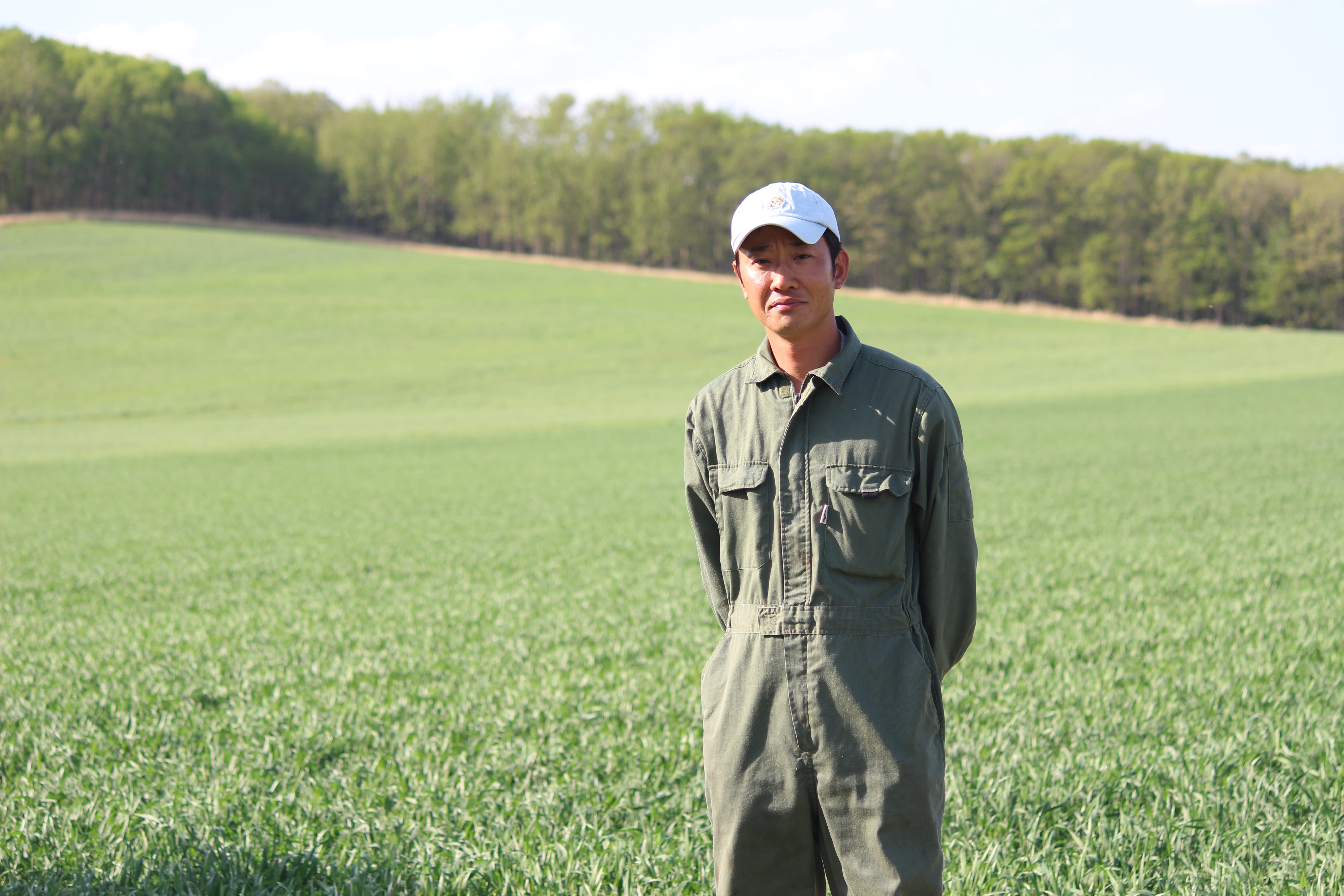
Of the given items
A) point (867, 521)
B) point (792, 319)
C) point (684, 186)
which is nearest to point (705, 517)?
point (867, 521)

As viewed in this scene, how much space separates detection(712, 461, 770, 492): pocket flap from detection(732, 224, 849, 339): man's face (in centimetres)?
37

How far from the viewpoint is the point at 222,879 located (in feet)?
13.1

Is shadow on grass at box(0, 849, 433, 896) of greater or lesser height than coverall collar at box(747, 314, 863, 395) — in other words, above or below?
below

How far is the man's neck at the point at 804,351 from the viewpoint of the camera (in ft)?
9.32

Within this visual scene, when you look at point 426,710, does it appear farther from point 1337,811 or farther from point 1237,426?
Result: point 1237,426

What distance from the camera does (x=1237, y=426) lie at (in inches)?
1129

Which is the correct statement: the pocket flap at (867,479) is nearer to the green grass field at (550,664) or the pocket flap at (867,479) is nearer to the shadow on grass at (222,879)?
the green grass field at (550,664)

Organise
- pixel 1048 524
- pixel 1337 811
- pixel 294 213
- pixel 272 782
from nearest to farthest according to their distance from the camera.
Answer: pixel 1337 811, pixel 272 782, pixel 1048 524, pixel 294 213

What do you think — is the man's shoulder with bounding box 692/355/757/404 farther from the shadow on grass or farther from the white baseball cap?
the shadow on grass

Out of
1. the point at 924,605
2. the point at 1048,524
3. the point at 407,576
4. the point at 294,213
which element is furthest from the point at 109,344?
the point at 294,213

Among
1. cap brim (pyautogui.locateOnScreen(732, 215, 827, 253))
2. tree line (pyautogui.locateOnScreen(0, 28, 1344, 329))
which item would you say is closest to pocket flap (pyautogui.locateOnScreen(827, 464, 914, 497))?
cap brim (pyautogui.locateOnScreen(732, 215, 827, 253))

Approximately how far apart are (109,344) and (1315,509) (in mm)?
50613

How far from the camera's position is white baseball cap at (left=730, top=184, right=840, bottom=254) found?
269 cm

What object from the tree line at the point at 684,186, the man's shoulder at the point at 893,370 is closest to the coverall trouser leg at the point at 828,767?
→ the man's shoulder at the point at 893,370
